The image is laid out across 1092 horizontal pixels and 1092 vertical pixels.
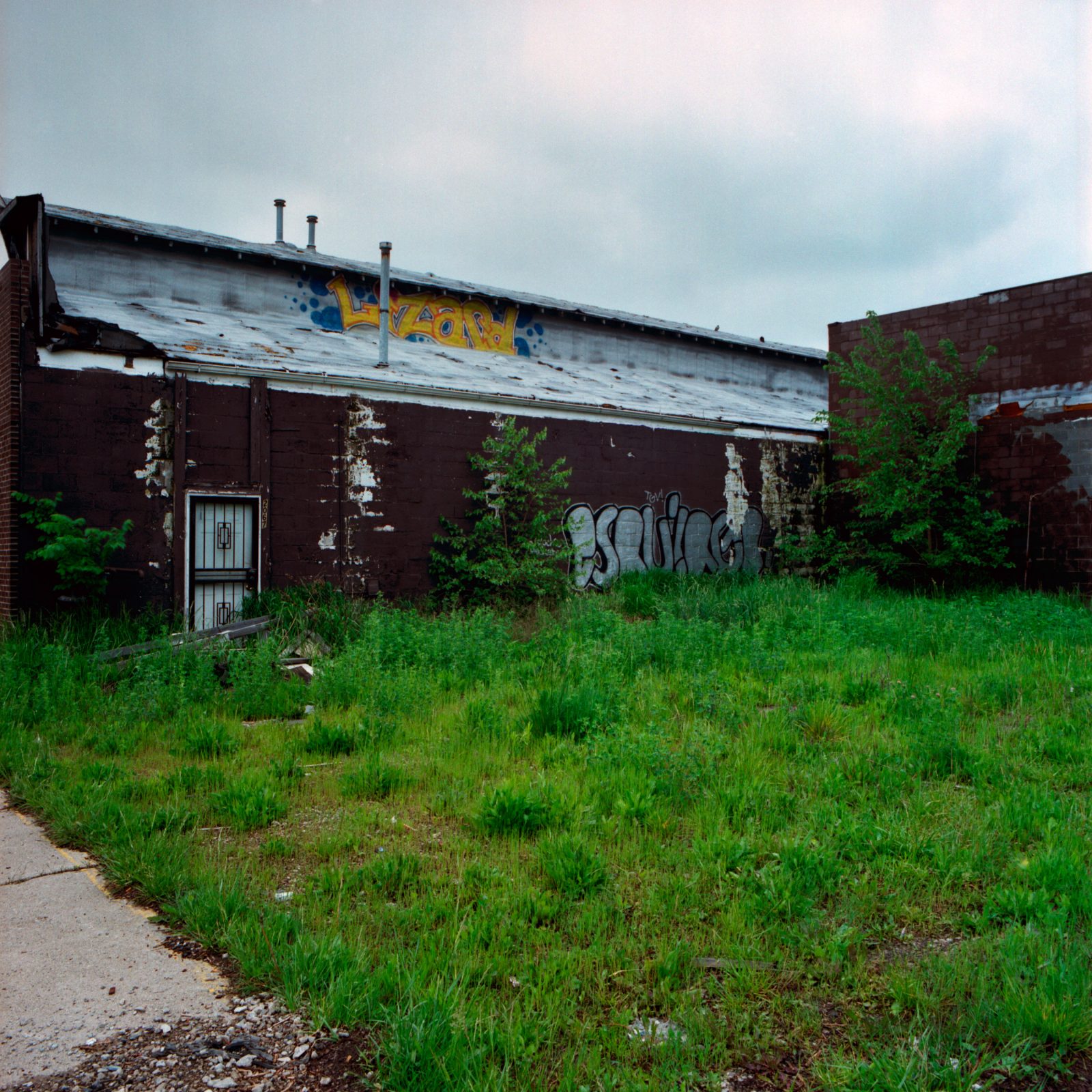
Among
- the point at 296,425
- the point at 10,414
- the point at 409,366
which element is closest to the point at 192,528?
the point at 296,425

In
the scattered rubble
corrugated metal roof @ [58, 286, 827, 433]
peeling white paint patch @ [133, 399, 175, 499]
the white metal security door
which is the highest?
corrugated metal roof @ [58, 286, 827, 433]

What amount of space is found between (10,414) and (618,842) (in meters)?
8.89

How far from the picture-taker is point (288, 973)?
2.83 meters

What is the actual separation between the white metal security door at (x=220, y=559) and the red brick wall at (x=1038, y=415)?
11.3 metres

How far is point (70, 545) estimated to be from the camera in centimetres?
924

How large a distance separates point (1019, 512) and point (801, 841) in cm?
1156

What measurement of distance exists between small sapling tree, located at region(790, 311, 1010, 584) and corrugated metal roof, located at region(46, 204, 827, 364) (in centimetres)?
766

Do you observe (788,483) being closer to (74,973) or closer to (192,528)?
(192,528)

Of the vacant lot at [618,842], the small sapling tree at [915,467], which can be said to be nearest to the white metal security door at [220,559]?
the vacant lot at [618,842]

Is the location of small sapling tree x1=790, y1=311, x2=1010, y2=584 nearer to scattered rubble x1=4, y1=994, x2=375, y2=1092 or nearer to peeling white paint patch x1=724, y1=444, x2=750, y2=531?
peeling white paint patch x1=724, y1=444, x2=750, y2=531

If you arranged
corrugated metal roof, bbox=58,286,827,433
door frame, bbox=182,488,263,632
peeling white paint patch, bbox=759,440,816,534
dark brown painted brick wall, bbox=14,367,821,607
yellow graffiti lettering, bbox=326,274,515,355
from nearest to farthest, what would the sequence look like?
dark brown painted brick wall, bbox=14,367,821,607, door frame, bbox=182,488,263,632, corrugated metal roof, bbox=58,286,827,433, peeling white paint patch, bbox=759,440,816,534, yellow graffiti lettering, bbox=326,274,515,355

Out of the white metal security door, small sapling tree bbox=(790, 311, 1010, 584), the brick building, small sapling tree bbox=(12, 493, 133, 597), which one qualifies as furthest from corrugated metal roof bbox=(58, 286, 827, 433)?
small sapling tree bbox=(790, 311, 1010, 584)

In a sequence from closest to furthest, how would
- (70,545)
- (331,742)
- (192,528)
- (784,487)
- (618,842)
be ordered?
(618,842) < (331,742) < (70,545) < (192,528) < (784,487)

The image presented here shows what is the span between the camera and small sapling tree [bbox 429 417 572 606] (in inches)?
483
